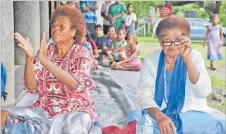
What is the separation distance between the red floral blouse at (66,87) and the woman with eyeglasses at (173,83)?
0.35 meters

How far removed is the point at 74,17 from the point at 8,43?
44 centimetres

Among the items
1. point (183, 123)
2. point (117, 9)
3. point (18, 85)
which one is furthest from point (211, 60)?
point (18, 85)

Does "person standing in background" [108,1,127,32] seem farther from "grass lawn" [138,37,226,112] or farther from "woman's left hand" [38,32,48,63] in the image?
"woman's left hand" [38,32,48,63]

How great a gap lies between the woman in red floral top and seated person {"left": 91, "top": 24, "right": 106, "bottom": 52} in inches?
3.9

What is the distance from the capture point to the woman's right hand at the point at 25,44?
2.66 m

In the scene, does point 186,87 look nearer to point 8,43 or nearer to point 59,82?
point 59,82

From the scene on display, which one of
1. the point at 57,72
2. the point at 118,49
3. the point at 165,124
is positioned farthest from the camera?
the point at 118,49

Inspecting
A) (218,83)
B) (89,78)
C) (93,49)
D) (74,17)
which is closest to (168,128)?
(218,83)

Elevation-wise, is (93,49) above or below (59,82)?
above

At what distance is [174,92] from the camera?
275cm

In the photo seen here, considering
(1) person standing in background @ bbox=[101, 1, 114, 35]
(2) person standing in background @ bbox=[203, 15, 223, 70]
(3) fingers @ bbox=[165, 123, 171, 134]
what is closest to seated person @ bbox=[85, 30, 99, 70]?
(1) person standing in background @ bbox=[101, 1, 114, 35]

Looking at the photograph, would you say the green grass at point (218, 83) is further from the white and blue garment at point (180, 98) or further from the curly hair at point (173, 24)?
the curly hair at point (173, 24)

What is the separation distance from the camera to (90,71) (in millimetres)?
2723

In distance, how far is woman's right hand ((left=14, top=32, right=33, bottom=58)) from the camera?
266 cm
